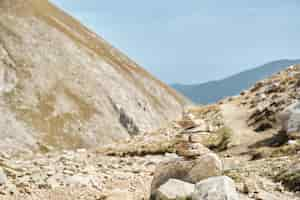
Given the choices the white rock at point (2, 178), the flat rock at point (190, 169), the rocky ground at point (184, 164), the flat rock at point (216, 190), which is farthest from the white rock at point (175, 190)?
the white rock at point (2, 178)

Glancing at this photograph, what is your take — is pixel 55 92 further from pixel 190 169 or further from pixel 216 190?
pixel 216 190

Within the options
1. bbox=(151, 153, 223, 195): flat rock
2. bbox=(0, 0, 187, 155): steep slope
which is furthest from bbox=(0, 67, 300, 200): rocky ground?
bbox=(0, 0, 187, 155): steep slope

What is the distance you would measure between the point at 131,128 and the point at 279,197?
4085 inches

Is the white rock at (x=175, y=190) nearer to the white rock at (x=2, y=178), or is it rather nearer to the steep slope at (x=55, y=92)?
the white rock at (x=2, y=178)

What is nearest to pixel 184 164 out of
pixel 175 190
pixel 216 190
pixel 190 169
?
pixel 190 169

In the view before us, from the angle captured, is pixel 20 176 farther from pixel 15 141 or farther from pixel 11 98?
pixel 11 98

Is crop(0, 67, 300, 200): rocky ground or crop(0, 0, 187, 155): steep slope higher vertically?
crop(0, 0, 187, 155): steep slope

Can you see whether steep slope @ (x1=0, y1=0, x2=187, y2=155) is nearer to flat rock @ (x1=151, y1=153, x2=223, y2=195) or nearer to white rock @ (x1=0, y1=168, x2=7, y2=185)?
white rock @ (x1=0, y1=168, x2=7, y2=185)

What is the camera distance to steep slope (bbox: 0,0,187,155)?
9725cm

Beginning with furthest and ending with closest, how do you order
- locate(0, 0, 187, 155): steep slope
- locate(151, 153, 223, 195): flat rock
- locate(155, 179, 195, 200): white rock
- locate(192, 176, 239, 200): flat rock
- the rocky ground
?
locate(0, 0, 187, 155): steep slope, the rocky ground, locate(151, 153, 223, 195): flat rock, locate(155, 179, 195, 200): white rock, locate(192, 176, 239, 200): flat rock

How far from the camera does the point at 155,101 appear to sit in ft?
506

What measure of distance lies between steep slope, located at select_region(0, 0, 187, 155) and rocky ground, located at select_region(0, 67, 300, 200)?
219 ft

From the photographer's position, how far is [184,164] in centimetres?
1518

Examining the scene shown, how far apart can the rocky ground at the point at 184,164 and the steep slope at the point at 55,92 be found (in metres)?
66.9
